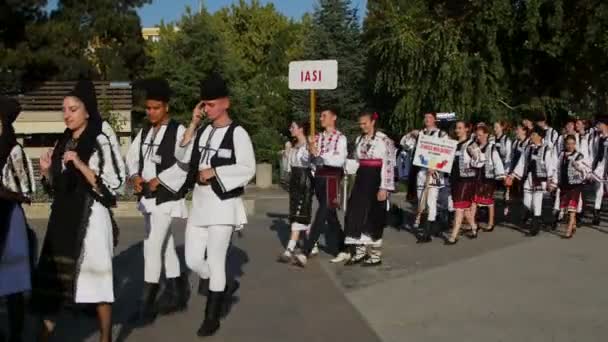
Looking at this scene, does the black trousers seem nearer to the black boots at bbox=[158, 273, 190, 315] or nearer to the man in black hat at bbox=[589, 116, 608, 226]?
the black boots at bbox=[158, 273, 190, 315]

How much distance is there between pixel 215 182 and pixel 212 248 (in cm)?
53

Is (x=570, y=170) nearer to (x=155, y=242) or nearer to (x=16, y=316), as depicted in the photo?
(x=155, y=242)

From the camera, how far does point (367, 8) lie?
5225 centimetres

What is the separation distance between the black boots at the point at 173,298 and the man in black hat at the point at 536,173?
676 cm

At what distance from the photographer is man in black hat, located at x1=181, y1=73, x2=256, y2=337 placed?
263 inches

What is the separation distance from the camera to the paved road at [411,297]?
679 centimetres

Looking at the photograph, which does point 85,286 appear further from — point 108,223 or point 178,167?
point 178,167

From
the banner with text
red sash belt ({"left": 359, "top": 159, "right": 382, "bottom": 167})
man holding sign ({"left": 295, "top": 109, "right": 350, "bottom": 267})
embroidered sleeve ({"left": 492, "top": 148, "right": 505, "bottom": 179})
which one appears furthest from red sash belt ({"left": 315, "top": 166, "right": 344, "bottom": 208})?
embroidered sleeve ({"left": 492, "top": 148, "right": 505, "bottom": 179})

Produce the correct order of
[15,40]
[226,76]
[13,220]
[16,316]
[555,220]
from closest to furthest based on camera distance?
[13,220] → [16,316] → [555,220] → [15,40] → [226,76]

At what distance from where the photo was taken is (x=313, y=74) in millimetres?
12609

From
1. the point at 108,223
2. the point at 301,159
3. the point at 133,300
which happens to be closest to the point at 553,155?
the point at 301,159

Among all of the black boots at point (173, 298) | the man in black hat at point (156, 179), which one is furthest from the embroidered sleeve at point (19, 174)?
the black boots at point (173, 298)

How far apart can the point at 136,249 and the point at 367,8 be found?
141 feet

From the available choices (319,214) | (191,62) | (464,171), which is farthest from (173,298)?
(191,62)
